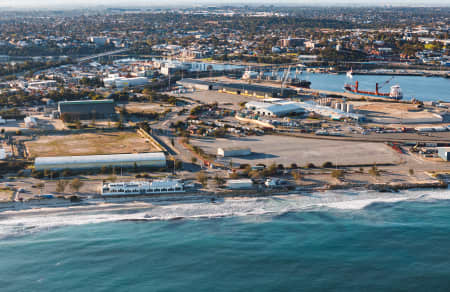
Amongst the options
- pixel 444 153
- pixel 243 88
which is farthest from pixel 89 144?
pixel 243 88

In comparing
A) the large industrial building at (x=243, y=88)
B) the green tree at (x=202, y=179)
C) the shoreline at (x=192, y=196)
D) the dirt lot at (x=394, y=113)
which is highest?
the large industrial building at (x=243, y=88)

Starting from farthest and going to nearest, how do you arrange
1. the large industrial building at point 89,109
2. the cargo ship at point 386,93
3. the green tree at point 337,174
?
the cargo ship at point 386,93
the large industrial building at point 89,109
the green tree at point 337,174

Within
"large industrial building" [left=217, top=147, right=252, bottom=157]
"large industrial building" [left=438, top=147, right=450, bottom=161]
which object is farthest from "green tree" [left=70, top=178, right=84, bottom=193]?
"large industrial building" [left=438, top=147, right=450, bottom=161]

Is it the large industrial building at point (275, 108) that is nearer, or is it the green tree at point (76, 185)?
the green tree at point (76, 185)

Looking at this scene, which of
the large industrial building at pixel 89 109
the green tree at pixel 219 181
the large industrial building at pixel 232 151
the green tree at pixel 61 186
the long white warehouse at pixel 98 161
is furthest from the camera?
the large industrial building at pixel 89 109

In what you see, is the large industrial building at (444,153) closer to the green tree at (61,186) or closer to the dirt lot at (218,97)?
the dirt lot at (218,97)

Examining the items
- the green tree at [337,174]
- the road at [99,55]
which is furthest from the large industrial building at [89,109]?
the road at [99,55]

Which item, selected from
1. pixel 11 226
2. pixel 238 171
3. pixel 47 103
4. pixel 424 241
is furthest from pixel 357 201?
pixel 47 103
